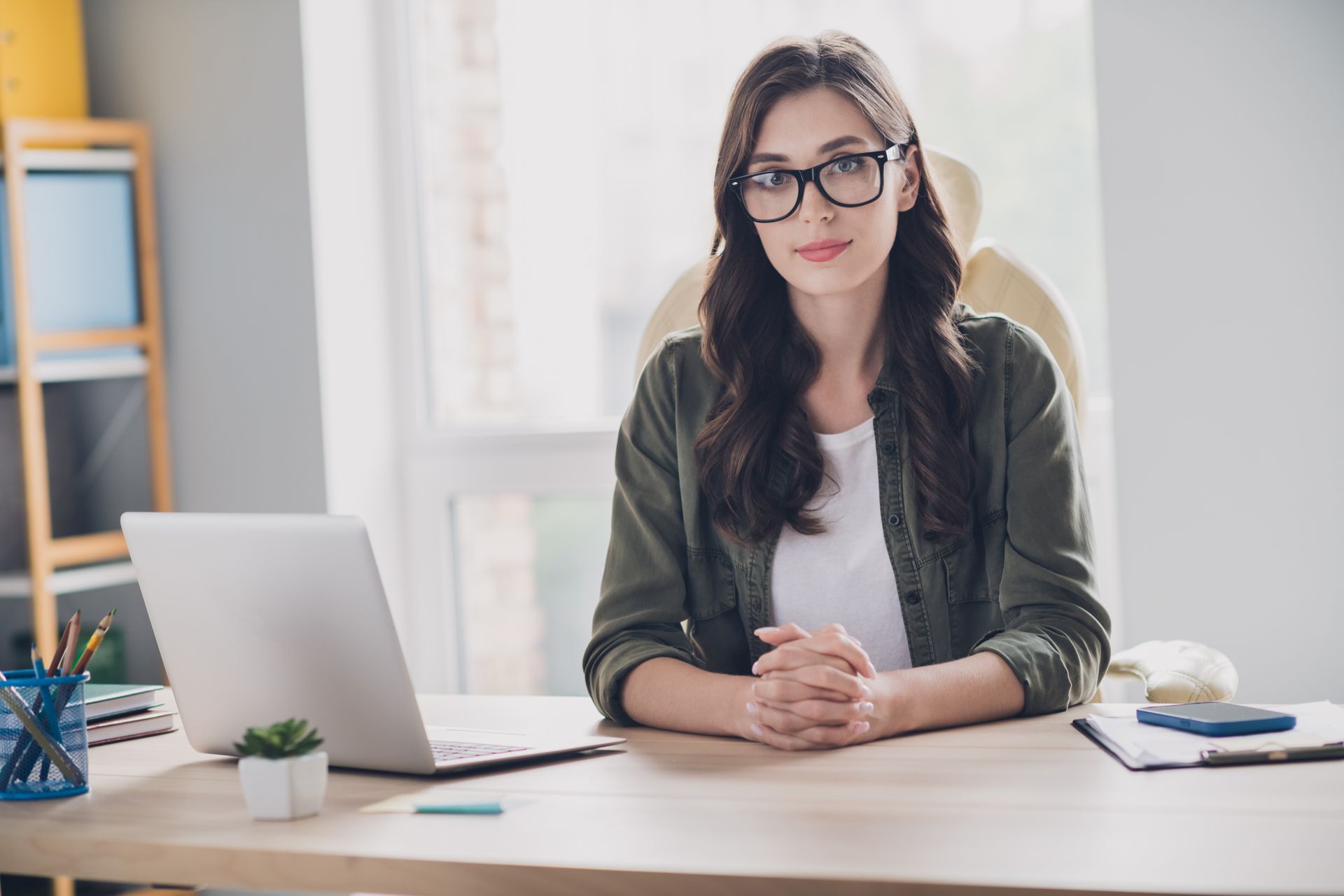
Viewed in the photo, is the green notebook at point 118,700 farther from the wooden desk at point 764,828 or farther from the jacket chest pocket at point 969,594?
the jacket chest pocket at point 969,594

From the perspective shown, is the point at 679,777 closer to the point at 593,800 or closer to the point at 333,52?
the point at 593,800

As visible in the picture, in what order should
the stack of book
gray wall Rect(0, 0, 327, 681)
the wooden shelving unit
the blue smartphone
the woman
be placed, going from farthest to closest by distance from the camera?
gray wall Rect(0, 0, 327, 681) → the wooden shelving unit → the woman → the stack of book → the blue smartphone

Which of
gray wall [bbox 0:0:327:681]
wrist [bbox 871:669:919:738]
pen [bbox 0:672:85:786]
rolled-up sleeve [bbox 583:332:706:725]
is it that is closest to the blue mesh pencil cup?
pen [bbox 0:672:85:786]

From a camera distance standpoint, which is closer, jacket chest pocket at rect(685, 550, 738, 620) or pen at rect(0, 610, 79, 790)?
pen at rect(0, 610, 79, 790)

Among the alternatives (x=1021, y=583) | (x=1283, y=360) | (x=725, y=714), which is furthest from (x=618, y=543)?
(x=1283, y=360)

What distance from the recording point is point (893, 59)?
109 inches

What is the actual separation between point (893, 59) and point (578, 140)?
717mm

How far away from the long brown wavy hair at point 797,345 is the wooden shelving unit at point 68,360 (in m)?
1.65

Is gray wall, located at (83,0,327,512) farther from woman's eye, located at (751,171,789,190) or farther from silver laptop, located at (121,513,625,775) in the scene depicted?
silver laptop, located at (121,513,625,775)

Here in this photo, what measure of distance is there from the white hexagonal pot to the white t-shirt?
2.16ft

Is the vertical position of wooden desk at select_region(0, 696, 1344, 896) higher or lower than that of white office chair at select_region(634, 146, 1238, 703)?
lower

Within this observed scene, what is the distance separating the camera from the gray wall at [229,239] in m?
2.92

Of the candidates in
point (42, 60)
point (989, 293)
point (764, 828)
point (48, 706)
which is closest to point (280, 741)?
point (48, 706)

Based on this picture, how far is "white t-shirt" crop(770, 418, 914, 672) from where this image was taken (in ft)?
5.14
